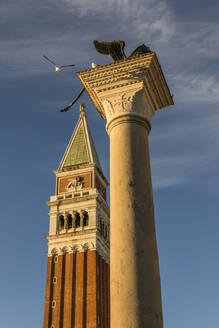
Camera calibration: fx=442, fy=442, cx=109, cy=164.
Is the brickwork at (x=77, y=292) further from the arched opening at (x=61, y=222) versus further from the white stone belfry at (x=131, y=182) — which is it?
the white stone belfry at (x=131, y=182)

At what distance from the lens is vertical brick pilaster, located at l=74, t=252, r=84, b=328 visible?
145 feet

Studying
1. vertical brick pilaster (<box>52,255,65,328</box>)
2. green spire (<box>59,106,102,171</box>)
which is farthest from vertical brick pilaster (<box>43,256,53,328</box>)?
green spire (<box>59,106,102,171</box>)

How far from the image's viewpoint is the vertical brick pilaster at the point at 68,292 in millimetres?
44344

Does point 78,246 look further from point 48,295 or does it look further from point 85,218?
point 48,295

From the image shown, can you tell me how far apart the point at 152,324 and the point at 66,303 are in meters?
41.3

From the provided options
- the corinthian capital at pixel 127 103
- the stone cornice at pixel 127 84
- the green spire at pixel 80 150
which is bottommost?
the corinthian capital at pixel 127 103

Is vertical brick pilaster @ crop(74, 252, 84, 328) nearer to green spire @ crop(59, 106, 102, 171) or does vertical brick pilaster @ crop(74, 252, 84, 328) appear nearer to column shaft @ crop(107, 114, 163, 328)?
green spire @ crop(59, 106, 102, 171)

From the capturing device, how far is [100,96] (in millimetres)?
8852

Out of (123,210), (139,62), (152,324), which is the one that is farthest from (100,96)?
(152,324)

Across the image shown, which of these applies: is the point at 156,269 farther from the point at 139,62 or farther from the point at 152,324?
the point at 139,62

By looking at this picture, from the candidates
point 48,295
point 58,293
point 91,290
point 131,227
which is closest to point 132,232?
point 131,227

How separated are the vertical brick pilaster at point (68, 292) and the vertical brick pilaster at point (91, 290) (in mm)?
1841

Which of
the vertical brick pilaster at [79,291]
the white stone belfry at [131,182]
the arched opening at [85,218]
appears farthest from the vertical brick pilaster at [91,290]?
the white stone belfry at [131,182]

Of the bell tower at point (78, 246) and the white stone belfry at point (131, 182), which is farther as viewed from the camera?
the bell tower at point (78, 246)
